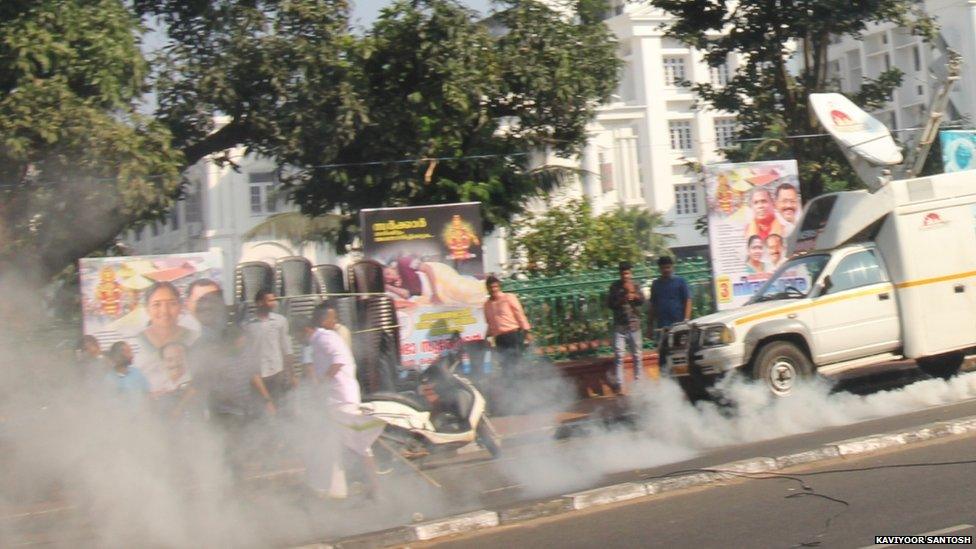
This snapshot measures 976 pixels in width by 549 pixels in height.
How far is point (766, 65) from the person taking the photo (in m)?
19.4

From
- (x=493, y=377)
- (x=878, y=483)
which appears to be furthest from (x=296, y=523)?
(x=493, y=377)

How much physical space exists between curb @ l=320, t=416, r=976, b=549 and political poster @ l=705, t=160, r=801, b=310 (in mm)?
6894

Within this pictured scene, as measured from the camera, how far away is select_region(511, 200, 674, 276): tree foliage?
1839 cm

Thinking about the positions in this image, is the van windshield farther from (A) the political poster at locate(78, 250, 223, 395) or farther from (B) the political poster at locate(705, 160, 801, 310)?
(A) the political poster at locate(78, 250, 223, 395)

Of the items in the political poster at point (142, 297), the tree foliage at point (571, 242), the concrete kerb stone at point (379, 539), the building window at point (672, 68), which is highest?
the building window at point (672, 68)

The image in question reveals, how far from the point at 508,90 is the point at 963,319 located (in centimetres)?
708

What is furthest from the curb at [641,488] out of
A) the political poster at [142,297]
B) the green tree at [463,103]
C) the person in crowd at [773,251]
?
the green tree at [463,103]

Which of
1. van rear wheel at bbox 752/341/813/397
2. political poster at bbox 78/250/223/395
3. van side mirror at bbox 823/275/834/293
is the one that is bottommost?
van rear wheel at bbox 752/341/813/397

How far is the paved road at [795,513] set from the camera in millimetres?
6586

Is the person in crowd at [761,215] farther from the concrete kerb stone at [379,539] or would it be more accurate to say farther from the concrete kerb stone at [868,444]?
the concrete kerb stone at [379,539]

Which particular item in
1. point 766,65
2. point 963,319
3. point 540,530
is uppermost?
point 766,65

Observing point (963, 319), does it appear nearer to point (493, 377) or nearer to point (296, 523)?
point (493, 377)

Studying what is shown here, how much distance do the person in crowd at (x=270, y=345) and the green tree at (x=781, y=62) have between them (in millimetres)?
10612

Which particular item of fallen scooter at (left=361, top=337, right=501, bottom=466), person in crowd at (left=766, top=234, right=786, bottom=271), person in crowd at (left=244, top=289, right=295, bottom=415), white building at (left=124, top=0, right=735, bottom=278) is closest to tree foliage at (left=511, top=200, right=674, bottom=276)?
person in crowd at (left=766, top=234, right=786, bottom=271)
